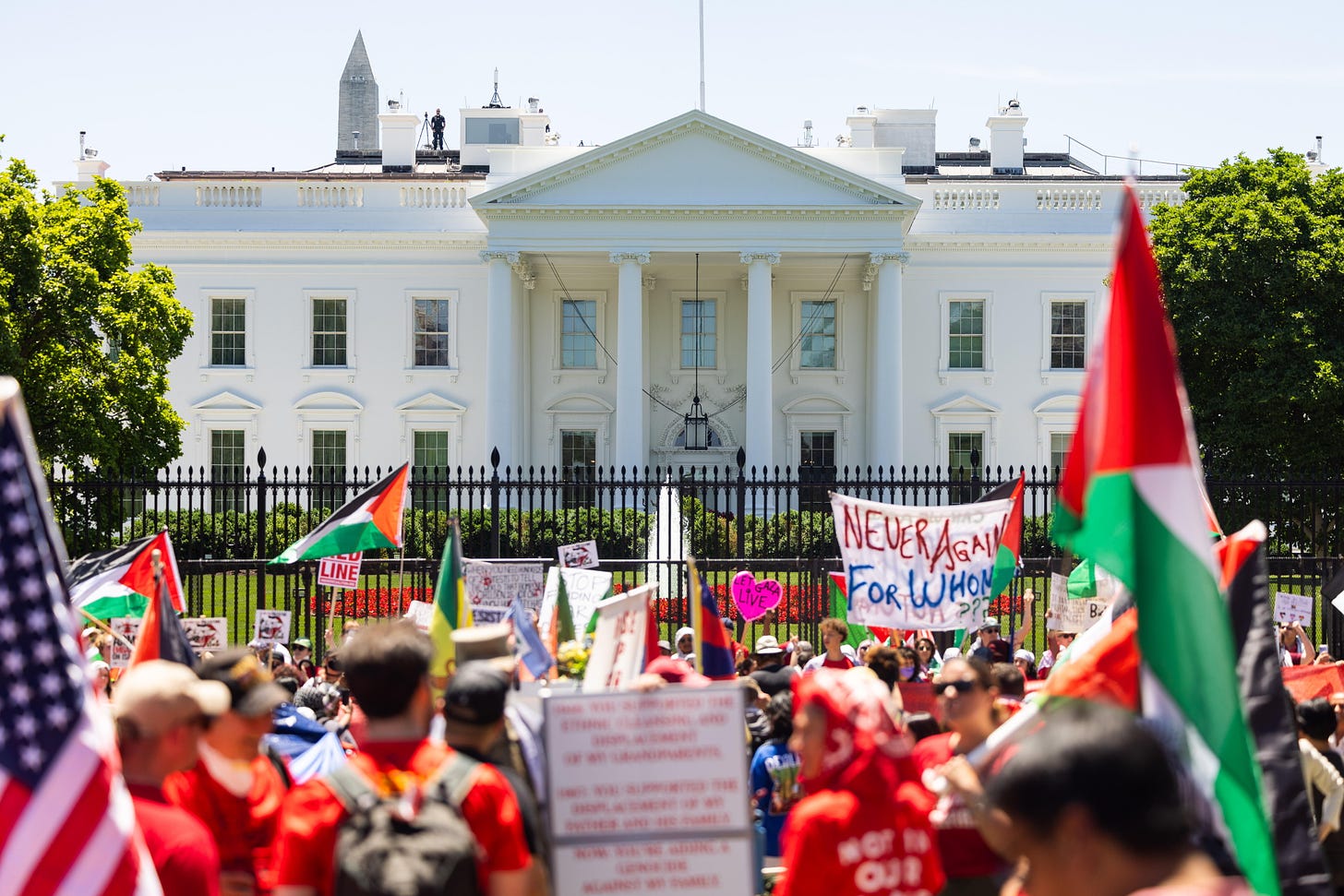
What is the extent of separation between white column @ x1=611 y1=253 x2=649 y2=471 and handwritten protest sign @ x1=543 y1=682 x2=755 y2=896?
3172 centimetres

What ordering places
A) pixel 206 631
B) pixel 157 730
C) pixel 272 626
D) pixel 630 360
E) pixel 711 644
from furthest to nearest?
1. pixel 630 360
2. pixel 272 626
3. pixel 206 631
4. pixel 711 644
5. pixel 157 730

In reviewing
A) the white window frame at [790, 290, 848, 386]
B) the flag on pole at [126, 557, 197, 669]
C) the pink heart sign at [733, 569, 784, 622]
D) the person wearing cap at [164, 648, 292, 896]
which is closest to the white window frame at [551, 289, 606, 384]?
the white window frame at [790, 290, 848, 386]

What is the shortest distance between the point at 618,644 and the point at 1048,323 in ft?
114

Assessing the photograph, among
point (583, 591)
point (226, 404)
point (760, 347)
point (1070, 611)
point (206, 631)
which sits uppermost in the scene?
point (760, 347)

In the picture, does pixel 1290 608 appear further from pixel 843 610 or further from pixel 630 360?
pixel 630 360

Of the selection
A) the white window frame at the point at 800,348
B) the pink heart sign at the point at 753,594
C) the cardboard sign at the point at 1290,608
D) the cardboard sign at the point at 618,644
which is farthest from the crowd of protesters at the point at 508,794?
the white window frame at the point at 800,348

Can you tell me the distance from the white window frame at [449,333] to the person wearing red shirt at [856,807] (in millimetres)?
35534

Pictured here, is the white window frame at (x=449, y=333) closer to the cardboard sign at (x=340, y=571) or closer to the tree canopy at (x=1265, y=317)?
the tree canopy at (x=1265, y=317)

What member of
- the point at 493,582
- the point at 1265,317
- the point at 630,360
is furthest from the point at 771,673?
the point at 630,360

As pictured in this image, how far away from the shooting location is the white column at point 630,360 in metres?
36.0

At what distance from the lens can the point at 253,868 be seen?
438cm

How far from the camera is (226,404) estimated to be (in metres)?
38.7

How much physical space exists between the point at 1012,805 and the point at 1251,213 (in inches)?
1149

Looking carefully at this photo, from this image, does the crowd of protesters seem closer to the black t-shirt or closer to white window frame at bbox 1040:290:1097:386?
the black t-shirt
